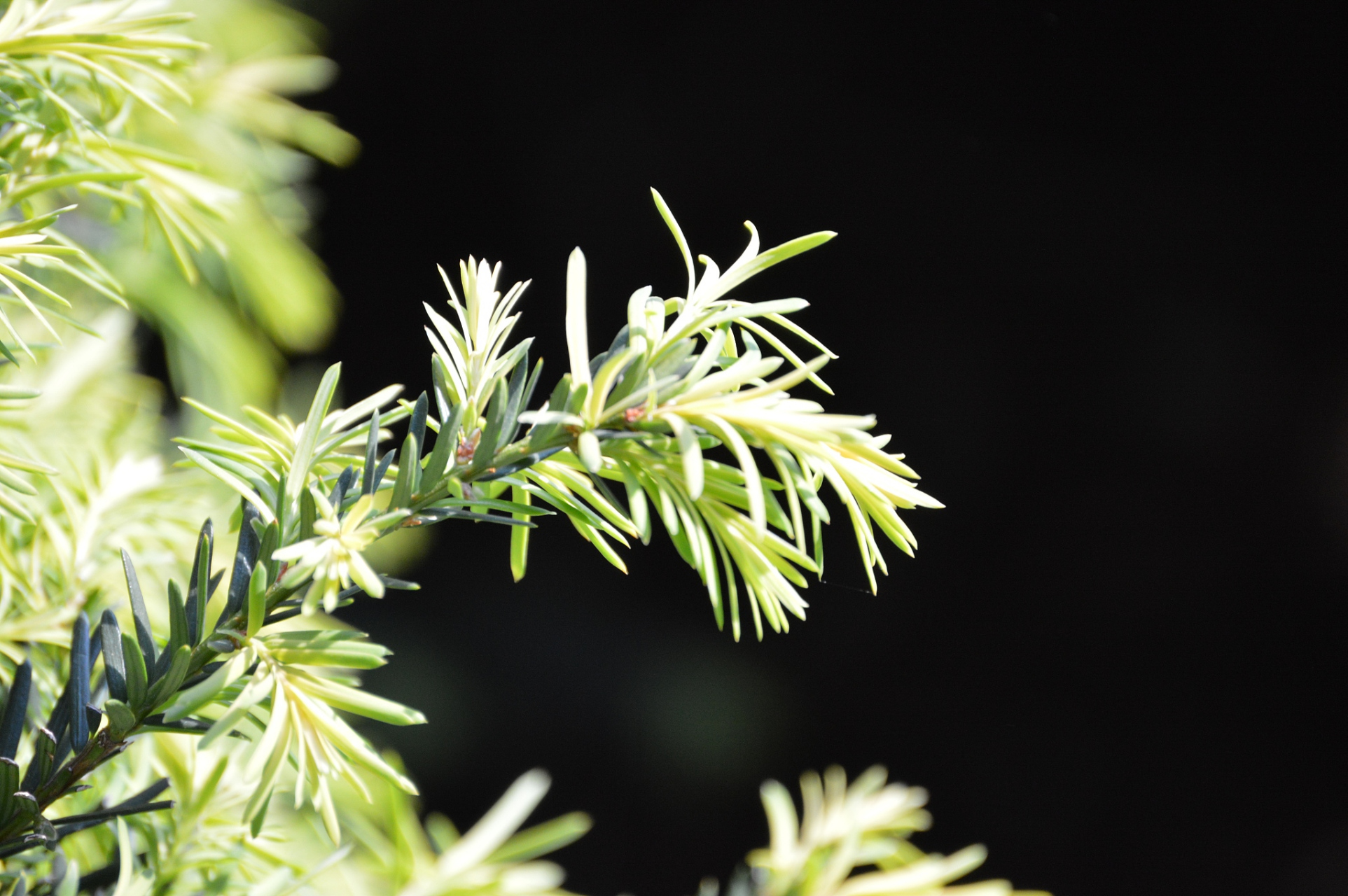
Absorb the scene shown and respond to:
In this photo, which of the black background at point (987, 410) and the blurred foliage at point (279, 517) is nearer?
the blurred foliage at point (279, 517)

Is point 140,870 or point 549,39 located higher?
point 549,39

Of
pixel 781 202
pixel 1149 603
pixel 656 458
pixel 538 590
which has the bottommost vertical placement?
pixel 1149 603

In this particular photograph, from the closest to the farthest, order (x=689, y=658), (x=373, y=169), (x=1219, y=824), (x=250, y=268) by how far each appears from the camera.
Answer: (x=250, y=268) < (x=1219, y=824) < (x=689, y=658) < (x=373, y=169)

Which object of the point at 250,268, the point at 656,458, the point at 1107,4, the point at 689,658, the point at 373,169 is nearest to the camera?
the point at 656,458

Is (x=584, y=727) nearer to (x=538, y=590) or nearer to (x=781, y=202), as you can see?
(x=538, y=590)

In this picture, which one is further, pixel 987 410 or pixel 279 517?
pixel 987 410

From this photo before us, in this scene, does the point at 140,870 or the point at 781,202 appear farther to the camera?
the point at 781,202

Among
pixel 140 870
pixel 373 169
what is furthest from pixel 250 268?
pixel 373 169

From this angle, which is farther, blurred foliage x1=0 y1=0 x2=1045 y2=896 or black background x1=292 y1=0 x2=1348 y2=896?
black background x1=292 y1=0 x2=1348 y2=896
